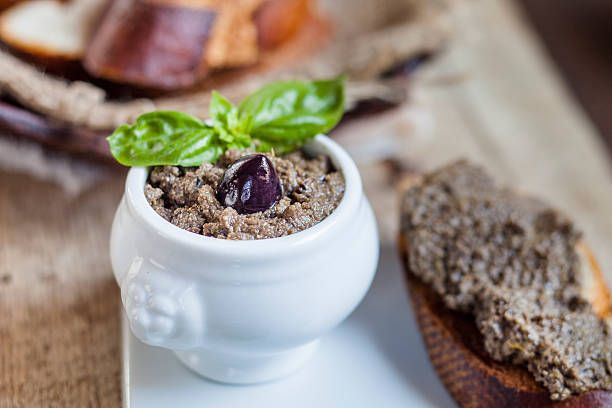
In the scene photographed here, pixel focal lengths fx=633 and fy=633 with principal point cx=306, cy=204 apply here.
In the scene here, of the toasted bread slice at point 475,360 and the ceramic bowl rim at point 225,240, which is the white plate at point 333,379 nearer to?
the toasted bread slice at point 475,360

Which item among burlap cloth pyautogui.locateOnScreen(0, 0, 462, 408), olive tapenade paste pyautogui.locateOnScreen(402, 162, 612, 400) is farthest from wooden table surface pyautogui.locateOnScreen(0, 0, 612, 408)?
olive tapenade paste pyautogui.locateOnScreen(402, 162, 612, 400)

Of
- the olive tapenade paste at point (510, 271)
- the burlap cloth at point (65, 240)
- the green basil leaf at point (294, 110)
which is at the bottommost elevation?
the burlap cloth at point (65, 240)

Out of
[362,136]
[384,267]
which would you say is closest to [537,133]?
[362,136]

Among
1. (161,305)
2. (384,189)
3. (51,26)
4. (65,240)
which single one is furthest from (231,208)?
(51,26)

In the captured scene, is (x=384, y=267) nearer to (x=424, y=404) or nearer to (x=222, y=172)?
(x=424, y=404)

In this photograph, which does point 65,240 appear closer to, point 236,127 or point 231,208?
point 236,127

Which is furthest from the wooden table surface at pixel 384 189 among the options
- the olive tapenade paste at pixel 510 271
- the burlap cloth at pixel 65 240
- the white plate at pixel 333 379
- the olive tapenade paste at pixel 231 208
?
the olive tapenade paste at pixel 231 208
